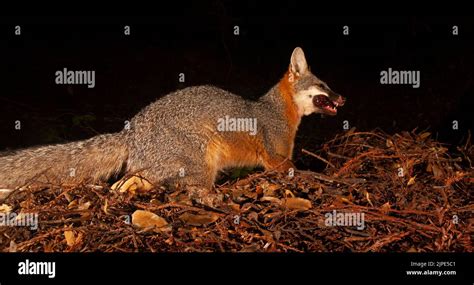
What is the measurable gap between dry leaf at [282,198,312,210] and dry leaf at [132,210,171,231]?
94 centimetres

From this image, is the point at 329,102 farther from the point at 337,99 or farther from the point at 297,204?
the point at 297,204

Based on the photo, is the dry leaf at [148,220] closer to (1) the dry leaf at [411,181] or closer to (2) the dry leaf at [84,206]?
(2) the dry leaf at [84,206]

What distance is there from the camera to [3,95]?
10.0 metres

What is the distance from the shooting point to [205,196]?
528cm

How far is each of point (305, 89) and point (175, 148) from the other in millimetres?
1909

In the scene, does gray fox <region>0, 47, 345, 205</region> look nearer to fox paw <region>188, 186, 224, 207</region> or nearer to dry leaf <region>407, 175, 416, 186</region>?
fox paw <region>188, 186, 224, 207</region>

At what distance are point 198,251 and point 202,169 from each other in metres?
2.03

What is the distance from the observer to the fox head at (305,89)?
7332 millimetres

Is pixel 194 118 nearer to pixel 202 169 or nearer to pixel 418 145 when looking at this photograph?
pixel 202 169

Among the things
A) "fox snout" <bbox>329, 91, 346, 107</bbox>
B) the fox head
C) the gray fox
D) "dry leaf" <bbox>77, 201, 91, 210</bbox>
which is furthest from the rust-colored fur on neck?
"dry leaf" <bbox>77, 201, 91, 210</bbox>

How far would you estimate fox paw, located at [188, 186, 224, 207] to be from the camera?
516 cm

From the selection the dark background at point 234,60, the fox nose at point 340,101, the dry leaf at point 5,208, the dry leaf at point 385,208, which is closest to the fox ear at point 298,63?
the fox nose at point 340,101

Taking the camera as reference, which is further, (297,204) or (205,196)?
(205,196)

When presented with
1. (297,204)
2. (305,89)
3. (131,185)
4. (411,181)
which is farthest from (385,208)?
(305,89)
